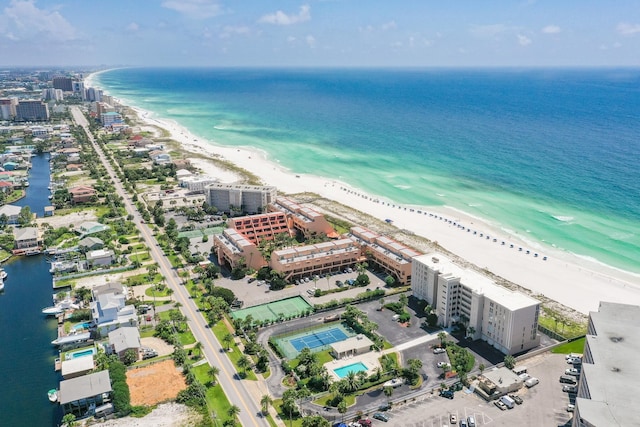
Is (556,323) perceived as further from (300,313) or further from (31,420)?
(31,420)

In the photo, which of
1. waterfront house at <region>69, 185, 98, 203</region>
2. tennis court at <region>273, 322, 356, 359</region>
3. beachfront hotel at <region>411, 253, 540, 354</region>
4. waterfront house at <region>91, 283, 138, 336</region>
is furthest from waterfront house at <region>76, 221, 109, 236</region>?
beachfront hotel at <region>411, 253, 540, 354</region>

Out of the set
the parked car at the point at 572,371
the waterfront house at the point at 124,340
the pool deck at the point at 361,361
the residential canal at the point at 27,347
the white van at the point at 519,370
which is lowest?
the residential canal at the point at 27,347

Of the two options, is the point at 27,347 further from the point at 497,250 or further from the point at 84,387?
the point at 497,250

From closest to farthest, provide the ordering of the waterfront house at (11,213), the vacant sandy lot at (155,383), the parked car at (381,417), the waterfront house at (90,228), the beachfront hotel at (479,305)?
the parked car at (381,417) < the vacant sandy lot at (155,383) < the beachfront hotel at (479,305) < the waterfront house at (90,228) < the waterfront house at (11,213)

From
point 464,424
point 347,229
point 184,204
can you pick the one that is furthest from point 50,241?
point 464,424

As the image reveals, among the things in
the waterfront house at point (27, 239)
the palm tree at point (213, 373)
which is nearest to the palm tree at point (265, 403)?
the palm tree at point (213, 373)

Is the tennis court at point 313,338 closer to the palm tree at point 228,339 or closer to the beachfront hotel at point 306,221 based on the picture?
the palm tree at point 228,339
